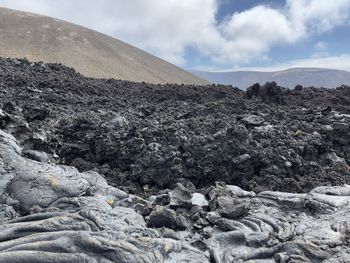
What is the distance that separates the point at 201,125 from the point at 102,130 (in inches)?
134

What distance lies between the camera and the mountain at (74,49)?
84500 millimetres

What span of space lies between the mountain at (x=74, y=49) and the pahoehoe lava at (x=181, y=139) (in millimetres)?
59321

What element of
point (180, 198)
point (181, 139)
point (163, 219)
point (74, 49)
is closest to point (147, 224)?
point (163, 219)

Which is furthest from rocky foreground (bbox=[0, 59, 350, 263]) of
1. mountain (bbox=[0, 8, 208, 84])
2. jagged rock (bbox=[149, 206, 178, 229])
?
mountain (bbox=[0, 8, 208, 84])

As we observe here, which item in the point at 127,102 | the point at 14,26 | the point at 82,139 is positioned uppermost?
the point at 14,26

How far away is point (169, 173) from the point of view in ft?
46.8

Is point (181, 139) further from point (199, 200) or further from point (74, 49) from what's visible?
point (74, 49)

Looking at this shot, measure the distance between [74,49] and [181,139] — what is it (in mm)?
86450

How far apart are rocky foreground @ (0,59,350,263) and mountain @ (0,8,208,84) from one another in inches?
2297

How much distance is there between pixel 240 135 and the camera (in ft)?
50.1

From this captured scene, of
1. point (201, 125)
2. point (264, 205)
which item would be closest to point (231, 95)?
point (201, 125)

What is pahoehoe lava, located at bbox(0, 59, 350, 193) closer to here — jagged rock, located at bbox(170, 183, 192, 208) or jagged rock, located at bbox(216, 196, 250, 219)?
jagged rock, located at bbox(170, 183, 192, 208)

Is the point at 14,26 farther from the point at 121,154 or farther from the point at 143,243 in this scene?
the point at 143,243

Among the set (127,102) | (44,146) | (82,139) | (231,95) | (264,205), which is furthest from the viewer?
(231,95)
